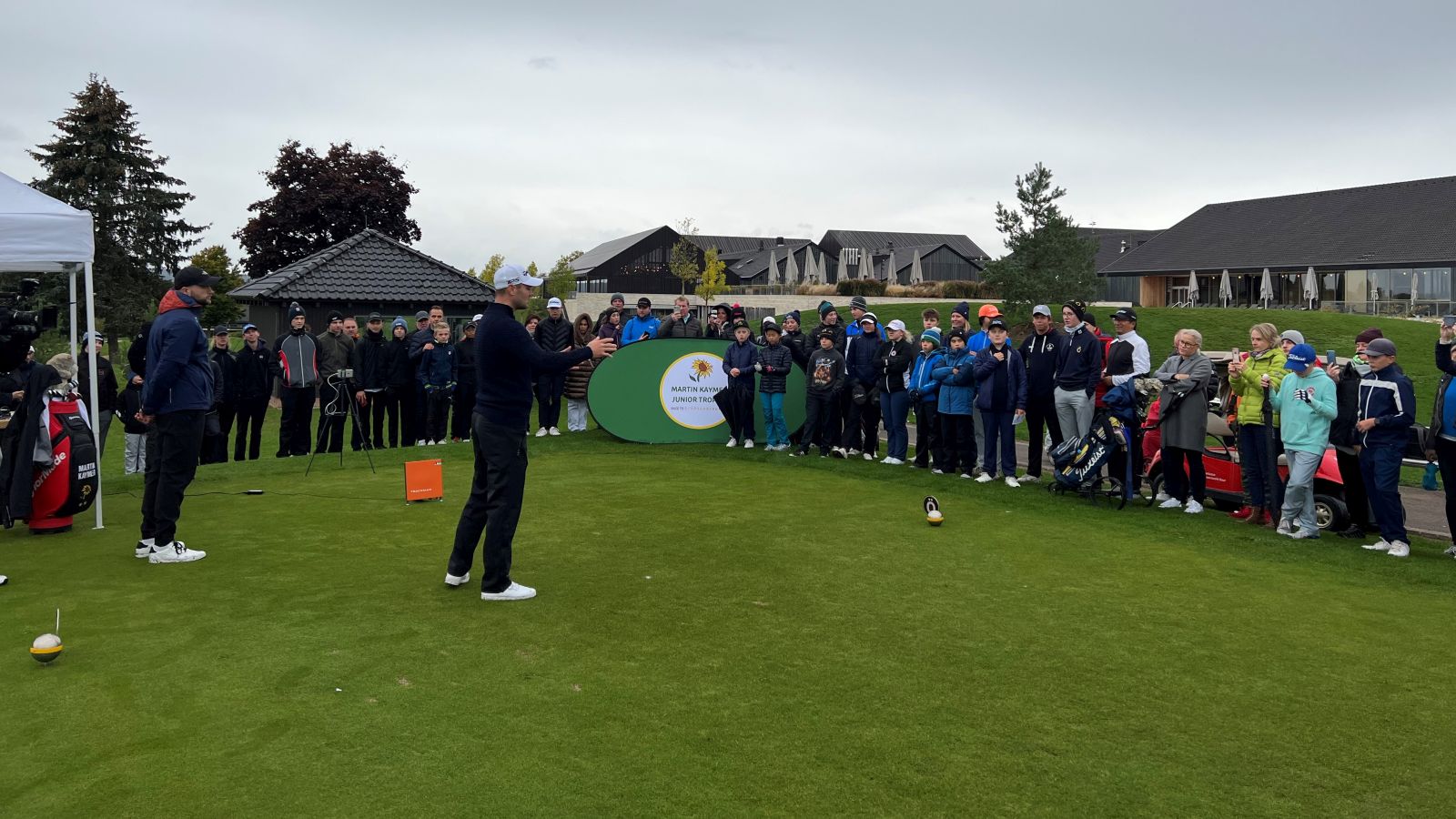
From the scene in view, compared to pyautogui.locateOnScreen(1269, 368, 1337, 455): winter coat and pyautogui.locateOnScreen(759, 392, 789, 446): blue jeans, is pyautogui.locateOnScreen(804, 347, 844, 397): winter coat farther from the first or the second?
pyautogui.locateOnScreen(1269, 368, 1337, 455): winter coat

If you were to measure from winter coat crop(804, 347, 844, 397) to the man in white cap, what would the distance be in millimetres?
4278

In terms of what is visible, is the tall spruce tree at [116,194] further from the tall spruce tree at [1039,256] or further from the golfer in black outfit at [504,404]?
the golfer in black outfit at [504,404]

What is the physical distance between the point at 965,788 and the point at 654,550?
179 inches

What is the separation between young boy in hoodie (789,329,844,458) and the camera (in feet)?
47.6

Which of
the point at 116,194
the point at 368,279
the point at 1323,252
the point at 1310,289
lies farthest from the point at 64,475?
the point at 1323,252

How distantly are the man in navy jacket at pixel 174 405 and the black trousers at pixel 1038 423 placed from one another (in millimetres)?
8768

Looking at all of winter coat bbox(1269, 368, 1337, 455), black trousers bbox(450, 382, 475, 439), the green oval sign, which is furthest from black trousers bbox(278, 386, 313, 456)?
winter coat bbox(1269, 368, 1337, 455)

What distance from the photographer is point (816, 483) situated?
12.2m

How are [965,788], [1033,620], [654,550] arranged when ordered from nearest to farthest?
1. [965,788]
2. [1033,620]
3. [654,550]

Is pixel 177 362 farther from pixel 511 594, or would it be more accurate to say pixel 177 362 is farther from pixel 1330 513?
pixel 1330 513

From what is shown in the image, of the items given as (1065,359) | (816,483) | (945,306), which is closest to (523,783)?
(816,483)

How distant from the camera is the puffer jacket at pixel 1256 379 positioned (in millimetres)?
10031

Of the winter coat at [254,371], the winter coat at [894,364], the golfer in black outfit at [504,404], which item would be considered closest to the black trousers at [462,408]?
the winter coat at [254,371]

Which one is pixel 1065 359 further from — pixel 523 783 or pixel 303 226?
pixel 303 226
